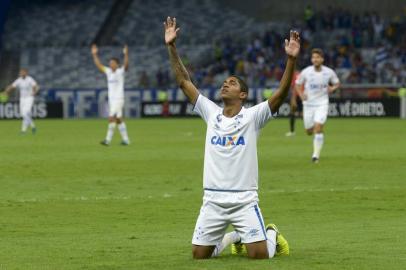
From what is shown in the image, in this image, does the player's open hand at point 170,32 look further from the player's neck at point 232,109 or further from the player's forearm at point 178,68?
the player's neck at point 232,109

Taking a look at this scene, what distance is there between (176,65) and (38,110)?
5125cm

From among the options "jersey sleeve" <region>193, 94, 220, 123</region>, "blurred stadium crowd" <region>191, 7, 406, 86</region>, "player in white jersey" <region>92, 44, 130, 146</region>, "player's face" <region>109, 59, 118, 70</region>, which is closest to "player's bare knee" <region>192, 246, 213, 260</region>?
"jersey sleeve" <region>193, 94, 220, 123</region>

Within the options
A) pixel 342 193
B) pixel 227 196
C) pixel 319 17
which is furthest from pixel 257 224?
pixel 319 17

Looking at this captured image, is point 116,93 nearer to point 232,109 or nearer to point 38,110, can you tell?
point 232,109

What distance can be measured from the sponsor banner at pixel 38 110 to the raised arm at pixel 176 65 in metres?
50.5

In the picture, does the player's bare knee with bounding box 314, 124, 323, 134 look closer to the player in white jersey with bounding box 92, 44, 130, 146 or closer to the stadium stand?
the player in white jersey with bounding box 92, 44, 130, 146

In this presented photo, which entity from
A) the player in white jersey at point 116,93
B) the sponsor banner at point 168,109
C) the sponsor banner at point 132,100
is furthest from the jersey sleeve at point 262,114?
the sponsor banner at point 168,109

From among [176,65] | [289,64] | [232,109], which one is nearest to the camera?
[289,64]

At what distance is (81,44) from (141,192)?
177 feet

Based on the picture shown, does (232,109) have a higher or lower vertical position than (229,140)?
higher

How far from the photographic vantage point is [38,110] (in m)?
62.2

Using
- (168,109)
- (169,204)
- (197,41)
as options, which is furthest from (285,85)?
(197,41)

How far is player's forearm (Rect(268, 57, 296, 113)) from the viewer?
35.3 feet

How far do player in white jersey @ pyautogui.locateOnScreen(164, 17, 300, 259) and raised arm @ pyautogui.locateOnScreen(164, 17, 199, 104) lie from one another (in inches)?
14.4
